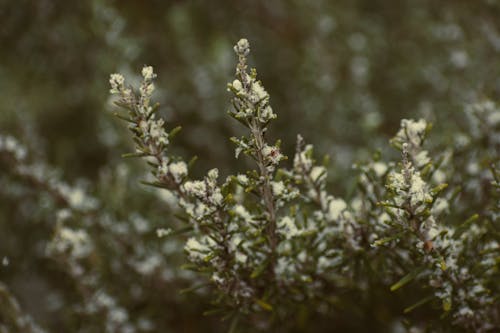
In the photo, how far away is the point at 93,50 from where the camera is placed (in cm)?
269

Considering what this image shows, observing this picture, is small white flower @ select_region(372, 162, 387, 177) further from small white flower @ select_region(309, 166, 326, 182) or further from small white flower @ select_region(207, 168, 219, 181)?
small white flower @ select_region(207, 168, 219, 181)

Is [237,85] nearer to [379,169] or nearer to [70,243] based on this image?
[379,169]

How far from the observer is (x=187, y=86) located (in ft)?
9.34

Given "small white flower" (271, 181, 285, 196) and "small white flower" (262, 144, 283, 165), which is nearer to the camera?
"small white flower" (262, 144, 283, 165)

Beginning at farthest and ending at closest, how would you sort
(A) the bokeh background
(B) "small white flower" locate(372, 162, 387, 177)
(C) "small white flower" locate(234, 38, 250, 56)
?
1. (A) the bokeh background
2. (B) "small white flower" locate(372, 162, 387, 177)
3. (C) "small white flower" locate(234, 38, 250, 56)

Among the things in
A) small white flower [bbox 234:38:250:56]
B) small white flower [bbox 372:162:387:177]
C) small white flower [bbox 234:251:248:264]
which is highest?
small white flower [bbox 234:38:250:56]

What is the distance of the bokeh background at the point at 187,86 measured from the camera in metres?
1.98

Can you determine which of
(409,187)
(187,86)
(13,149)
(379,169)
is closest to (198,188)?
(409,187)

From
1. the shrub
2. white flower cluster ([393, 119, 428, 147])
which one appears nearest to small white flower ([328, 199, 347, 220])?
the shrub

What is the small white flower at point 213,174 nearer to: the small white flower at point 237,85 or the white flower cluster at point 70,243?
the small white flower at point 237,85

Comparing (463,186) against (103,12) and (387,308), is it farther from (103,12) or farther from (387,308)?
(103,12)

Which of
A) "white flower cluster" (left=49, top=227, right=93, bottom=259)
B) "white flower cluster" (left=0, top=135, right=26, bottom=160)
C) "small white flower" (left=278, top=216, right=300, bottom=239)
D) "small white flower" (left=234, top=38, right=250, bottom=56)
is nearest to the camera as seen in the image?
"small white flower" (left=234, top=38, right=250, bottom=56)

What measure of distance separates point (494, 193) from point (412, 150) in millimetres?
264

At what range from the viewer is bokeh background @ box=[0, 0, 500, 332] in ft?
6.49
